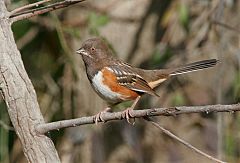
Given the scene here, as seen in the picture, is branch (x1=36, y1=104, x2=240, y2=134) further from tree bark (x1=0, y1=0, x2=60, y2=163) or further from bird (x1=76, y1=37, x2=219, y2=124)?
bird (x1=76, y1=37, x2=219, y2=124)

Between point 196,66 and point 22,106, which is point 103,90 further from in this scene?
point 22,106

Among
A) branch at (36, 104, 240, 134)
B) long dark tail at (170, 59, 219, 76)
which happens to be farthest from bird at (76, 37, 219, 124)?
branch at (36, 104, 240, 134)

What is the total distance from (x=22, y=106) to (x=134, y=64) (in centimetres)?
278

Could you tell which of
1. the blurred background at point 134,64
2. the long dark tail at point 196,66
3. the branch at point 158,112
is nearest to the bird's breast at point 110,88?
the long dark tail at point 196,66

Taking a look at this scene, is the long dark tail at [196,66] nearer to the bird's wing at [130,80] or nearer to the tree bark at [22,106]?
the bird's wing at [130,80]

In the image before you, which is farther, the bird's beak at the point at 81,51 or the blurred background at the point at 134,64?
the blurred background at the point at 134,64

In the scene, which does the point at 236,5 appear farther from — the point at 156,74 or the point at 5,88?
the point at 5,88

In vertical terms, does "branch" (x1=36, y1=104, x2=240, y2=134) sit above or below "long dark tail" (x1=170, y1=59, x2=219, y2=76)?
below

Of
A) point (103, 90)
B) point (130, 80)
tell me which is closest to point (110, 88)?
point (103, 90)

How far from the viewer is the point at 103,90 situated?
3.67 meters

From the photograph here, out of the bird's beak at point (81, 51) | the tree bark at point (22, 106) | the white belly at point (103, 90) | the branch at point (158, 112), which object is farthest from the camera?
the bird's beak at point (81, 51)

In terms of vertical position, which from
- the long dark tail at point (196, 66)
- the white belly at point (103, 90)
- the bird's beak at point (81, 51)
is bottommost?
the white belly at point (103, 90)

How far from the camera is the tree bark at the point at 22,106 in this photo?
2.60m

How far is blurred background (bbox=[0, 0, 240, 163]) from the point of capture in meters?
5.13
